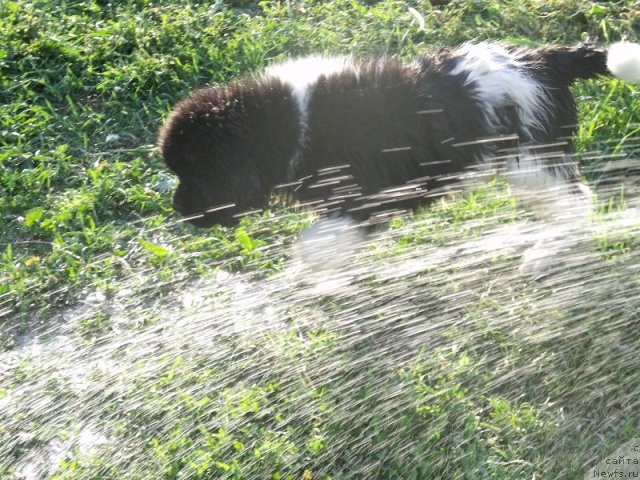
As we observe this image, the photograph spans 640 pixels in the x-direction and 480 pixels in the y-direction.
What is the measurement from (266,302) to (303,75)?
103 centimetres

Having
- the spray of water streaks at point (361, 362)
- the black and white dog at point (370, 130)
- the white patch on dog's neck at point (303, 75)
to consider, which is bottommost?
the spray of water streaks at point (361, 362)

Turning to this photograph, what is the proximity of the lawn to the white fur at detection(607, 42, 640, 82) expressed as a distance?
68 centimetres

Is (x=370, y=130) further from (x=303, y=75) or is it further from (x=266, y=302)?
(x=266, y=302)

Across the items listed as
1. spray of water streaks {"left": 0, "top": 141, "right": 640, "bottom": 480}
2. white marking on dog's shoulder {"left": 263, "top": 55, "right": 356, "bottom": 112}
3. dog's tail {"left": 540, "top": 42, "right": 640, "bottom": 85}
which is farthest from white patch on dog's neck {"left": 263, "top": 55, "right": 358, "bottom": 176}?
dog's tail {"left": 540, "top": 42, "right": 640, "bottom": 85}

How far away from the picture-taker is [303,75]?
4.22 meters

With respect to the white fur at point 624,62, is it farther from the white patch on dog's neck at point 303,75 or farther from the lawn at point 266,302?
the white patch on dog's neck at point 303,75

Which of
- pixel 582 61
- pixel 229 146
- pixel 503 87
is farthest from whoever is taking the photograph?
pixel 582 61

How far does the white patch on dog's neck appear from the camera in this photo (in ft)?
13.4

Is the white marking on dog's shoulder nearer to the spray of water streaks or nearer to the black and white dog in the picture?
the black and white dog

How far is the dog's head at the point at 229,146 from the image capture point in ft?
13.1

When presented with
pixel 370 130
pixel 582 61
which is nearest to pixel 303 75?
pixel 370 130

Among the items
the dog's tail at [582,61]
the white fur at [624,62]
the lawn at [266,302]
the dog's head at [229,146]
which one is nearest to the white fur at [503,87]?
the dog's tail at [582,61]

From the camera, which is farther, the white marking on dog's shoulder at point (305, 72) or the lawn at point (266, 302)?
the white marking on dog's shoulder at point (305, 72)

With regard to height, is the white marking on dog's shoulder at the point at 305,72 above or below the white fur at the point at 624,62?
above
